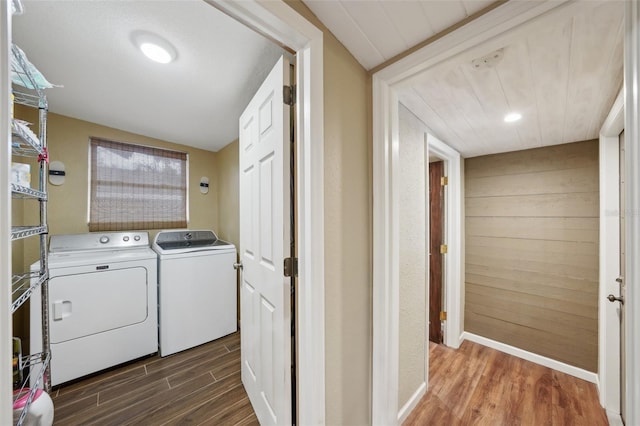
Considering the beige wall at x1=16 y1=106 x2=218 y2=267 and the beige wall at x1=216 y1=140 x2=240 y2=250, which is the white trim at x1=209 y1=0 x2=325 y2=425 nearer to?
the beige wall at x1=216 y1=140 x2=240 y2=250

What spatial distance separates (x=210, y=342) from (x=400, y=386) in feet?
6.07

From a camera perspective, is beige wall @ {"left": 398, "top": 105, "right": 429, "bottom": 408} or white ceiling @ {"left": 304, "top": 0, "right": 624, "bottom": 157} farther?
beige wall @ {"left": 398, "top": 105, "right": 429, "bottom": 408}

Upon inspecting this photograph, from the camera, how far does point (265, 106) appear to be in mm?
1229

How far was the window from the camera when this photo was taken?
93.0 inches

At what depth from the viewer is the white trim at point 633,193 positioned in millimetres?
630

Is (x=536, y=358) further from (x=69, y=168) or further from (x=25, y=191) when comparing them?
(x=69, y=168)

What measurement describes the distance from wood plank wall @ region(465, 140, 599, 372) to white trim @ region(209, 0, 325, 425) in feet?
7.66

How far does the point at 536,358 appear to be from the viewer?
2.22m

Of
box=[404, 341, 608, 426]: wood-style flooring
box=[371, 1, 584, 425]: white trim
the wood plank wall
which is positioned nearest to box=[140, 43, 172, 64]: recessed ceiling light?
box=[371, 1, 584, 425]: white trim

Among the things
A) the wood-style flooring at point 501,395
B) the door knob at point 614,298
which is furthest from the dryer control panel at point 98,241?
the door knob at point 614,298

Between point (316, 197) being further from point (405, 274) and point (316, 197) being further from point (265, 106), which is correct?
point (405, 274)

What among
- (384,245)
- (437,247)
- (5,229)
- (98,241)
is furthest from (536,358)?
(98,241)

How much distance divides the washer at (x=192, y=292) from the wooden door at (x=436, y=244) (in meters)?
2.17

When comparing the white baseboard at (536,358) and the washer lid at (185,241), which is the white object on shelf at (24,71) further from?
the white baseboard at (536,358)
